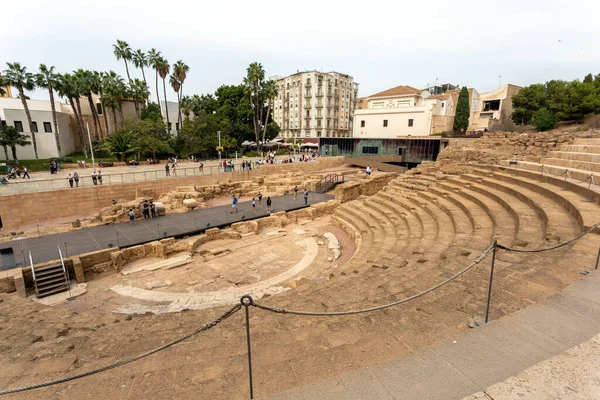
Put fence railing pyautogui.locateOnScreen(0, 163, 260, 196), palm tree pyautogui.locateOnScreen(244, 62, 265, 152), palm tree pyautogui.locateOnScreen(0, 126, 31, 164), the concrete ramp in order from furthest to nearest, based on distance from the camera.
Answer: palm tree pyautogui.locateOnScreen(244, 62, 265, 152) < the concrete ramp < palm tree pyautogui.locateOnScreen(0, 126, 31, 164) < fence railing pyautogui.locateOnScreen(0, 163, 260, 196)

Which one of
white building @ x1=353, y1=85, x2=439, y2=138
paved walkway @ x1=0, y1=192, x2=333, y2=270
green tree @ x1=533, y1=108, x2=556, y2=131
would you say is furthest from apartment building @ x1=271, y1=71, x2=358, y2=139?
paved walkway @ x1=0, y1=192, x2=333, y2=270

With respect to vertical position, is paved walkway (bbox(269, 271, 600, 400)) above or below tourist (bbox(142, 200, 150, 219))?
above

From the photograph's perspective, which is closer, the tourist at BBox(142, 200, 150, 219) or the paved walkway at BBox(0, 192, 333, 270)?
the paved walkway at BBox(0, 192, 333, 270)

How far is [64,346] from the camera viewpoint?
20.4ft

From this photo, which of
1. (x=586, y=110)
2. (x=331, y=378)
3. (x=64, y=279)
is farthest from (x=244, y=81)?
(x=331, y=378)

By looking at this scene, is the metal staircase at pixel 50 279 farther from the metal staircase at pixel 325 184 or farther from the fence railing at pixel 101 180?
the metal staircase at pixel 325 184

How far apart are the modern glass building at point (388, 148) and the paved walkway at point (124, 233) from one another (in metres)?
23.9

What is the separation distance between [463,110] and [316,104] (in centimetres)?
3454

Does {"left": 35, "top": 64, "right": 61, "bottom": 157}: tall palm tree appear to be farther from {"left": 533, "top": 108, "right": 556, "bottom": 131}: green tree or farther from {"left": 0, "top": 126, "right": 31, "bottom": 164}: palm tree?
{"left": 533, "top": 108, "right": 556, "bottom": 131}: green tree

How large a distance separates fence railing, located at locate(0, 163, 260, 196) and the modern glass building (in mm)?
20624

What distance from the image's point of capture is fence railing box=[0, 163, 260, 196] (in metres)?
20.3

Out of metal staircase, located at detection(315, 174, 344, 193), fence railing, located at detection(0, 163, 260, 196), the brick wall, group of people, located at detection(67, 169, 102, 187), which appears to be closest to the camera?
the brick wall

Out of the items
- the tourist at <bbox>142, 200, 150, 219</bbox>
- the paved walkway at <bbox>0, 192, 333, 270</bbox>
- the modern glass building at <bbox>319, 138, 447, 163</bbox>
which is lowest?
the paved walkway at <bbox>0, 192, 333, 270</bbox>

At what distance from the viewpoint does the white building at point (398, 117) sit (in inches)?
1873
